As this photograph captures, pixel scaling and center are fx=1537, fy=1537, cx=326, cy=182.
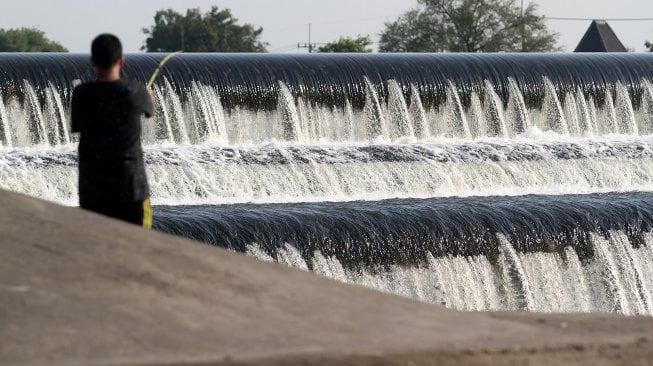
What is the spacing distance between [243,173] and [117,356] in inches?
536

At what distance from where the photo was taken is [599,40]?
171 ft

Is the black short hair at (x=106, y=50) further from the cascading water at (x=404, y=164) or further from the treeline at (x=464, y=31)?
the treeline at (x=464, y=31)

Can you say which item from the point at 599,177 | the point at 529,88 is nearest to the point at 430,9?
the point at 529,88

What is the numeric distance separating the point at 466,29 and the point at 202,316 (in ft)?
234

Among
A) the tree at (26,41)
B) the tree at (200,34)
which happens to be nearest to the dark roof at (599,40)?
the tree at (200,34)

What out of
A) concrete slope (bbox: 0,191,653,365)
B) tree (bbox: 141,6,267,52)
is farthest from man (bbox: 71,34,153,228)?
tree (bbox: 141,6,267,52)

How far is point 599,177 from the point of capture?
20234 millimetres

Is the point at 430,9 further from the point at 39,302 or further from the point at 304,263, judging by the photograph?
the point at 39,302

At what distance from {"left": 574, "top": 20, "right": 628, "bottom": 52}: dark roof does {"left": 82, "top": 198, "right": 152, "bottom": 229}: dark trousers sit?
46240 mm

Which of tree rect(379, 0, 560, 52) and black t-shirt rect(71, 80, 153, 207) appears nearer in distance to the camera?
black t-shirt rect(71, 80, 153, 207)

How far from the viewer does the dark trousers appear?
644 cm

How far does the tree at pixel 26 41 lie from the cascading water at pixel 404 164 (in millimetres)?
80403

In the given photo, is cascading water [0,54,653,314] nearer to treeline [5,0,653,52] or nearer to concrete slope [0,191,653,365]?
concrete slope [0,191,653,365]

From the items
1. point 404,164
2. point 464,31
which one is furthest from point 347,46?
point 404,164
